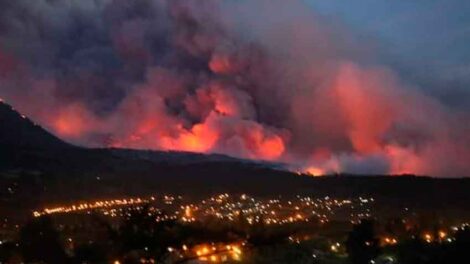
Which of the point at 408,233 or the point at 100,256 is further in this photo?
the point at 408,233

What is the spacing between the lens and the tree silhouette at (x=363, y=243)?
45.8 meters

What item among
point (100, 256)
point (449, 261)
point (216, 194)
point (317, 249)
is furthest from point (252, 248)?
point (216, 194)

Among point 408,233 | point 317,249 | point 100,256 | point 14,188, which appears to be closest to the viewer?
point 100,256

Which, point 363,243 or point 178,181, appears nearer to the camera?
point 363,243

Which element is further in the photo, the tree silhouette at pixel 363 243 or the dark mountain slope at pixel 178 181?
the dark mountain slope at pixel 178 181

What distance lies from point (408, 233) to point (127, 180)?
117 feet

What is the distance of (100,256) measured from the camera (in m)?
23.8

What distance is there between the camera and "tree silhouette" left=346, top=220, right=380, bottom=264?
4575 cm

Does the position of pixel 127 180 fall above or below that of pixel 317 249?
above

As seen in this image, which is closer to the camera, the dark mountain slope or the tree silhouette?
the tree silhouette

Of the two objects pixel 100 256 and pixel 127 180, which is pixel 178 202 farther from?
pixel 100 256

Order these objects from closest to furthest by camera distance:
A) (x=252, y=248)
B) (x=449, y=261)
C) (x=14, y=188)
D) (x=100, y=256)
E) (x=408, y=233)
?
(x=252, y=248) < (x=100, y=256) < (x=449, y=261) < (x=408, y=233) < (x=14, y=188)

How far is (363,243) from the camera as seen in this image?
46812 mm

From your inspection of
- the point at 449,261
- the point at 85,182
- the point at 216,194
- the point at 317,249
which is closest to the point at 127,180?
the point at 85,182
